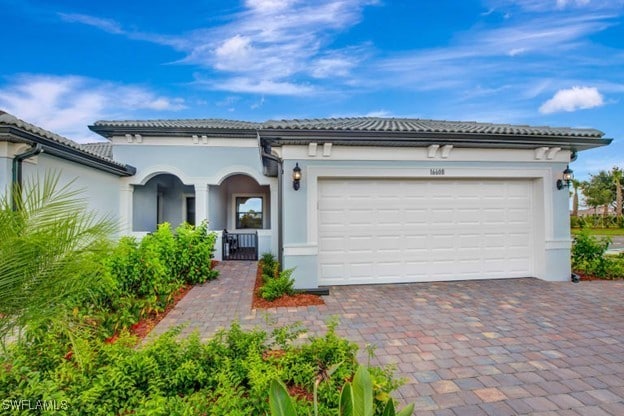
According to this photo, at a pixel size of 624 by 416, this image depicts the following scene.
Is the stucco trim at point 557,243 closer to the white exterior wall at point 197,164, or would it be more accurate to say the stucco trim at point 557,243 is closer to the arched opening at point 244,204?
the white exterior wall at point 197,164

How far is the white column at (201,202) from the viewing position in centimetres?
1028

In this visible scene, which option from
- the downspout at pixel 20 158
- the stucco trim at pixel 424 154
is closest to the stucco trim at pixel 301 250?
the stucco trim at pixel 424 154

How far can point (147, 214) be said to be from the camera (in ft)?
37.0

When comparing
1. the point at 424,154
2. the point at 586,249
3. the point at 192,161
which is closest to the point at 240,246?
the point at 192,161

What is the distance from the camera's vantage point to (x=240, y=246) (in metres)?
10.9

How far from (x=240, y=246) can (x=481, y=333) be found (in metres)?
8.50

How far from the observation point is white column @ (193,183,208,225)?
405 inches

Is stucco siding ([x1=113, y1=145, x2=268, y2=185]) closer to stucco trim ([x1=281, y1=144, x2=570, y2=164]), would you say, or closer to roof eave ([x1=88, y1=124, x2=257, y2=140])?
roof eave ([x1=88, y1=124, x2=257, y2=140])

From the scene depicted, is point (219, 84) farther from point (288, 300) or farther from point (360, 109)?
point (288, 300)

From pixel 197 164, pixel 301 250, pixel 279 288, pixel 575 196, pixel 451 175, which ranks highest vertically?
pixel 575 196

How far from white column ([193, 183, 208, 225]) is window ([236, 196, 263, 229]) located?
2839 mm

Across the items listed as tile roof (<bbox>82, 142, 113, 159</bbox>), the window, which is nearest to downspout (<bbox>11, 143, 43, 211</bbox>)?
tile roof (<bbox>82, 142, 113, 159</bbox>)

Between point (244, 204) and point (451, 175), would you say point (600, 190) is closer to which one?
point (451, 175)

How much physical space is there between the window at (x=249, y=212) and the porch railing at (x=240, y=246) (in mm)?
2394
